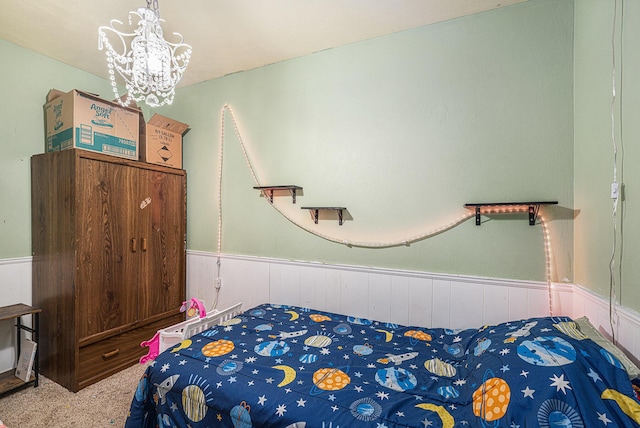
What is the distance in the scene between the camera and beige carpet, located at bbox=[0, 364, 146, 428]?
1777 mm

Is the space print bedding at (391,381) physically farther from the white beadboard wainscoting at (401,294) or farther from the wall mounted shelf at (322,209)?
the wall mounted shelf at (322,209)

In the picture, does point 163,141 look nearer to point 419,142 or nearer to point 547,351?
point 419,142

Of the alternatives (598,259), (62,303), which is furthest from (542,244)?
(62,303)

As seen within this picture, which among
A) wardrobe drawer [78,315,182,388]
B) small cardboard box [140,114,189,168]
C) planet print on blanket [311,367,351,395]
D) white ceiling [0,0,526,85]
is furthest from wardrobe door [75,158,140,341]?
planet print on blanket [311,367,351,395]

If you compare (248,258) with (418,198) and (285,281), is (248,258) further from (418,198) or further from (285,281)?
(418,198)

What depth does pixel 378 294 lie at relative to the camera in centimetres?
218

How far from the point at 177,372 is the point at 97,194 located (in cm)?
152

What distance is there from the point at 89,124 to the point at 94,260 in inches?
39.1

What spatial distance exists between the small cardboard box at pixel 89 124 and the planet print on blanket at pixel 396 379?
2439 mm

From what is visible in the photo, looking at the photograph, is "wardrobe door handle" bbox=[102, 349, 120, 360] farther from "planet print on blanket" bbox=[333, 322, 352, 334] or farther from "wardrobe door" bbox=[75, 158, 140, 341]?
"planet print on blanket" bbox=[333, 322, 352, 334]

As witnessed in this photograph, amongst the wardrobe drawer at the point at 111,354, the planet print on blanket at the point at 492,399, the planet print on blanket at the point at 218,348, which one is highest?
the planet print on blanket at the point at 492,399

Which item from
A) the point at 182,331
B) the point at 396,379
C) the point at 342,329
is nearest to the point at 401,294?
the point at 342,329

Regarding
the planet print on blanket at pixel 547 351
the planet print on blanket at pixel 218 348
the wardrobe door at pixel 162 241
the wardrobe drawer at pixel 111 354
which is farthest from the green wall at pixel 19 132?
the planet print on blanket at pixel 547 351

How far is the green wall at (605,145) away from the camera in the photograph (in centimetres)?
123
